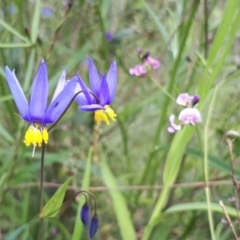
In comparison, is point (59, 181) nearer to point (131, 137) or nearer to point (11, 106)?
point (131, 137)

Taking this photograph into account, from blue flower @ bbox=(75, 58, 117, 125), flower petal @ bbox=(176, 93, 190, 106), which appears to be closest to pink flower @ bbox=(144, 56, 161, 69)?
flower petal @ bbox=(176, 93, 190, 106)

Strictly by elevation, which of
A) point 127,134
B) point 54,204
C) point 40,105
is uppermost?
point 40,105

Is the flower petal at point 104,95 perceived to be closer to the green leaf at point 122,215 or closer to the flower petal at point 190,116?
the flower petal at point 190,116

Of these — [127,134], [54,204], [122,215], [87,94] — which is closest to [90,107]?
[87,94]

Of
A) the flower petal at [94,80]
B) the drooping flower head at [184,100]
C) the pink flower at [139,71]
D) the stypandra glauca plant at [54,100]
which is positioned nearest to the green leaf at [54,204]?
the stypandra glauca plant at [54,100]

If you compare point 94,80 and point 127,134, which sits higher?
point 94,80

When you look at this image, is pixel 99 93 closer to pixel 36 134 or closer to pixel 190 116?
pixel 36 134

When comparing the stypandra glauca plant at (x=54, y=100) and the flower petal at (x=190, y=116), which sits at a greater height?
the stypandra glauca plant at (x=54, y=100)

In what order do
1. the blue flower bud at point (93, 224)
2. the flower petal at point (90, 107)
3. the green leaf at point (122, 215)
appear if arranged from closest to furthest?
1. the flower petal at point (90, 107)
2. the blue flower bud at point (93, 224)
3. the green leaf at point (122, 215)
